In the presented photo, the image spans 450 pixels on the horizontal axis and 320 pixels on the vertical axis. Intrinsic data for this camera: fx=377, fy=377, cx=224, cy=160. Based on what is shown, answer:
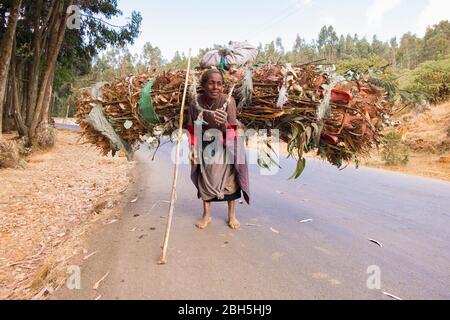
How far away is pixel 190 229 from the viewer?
369 centimetres

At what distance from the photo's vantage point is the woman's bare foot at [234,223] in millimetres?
3750

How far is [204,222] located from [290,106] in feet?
4.66

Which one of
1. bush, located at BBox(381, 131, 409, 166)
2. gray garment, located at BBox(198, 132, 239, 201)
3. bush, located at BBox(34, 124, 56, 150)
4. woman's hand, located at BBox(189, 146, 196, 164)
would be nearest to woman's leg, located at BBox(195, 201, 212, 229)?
gray garment, located at BBox(198, 132, 239, 201)

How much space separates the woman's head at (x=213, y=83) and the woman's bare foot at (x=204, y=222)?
1252mm

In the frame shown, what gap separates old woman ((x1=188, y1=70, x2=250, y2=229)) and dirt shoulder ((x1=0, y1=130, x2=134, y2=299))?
1146mm

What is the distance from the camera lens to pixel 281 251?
10.3 ft

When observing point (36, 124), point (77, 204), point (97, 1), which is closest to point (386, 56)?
point (97, 1)

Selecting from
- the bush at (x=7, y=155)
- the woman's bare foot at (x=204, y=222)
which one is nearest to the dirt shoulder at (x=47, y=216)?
the bush at (x=7, y=155)

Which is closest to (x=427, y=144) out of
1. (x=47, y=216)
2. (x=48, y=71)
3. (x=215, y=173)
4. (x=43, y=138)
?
(x=215, y=173)

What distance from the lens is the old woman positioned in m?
3.45

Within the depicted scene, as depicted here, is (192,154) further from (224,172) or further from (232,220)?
(232,220)

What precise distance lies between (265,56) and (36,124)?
937 centimetres

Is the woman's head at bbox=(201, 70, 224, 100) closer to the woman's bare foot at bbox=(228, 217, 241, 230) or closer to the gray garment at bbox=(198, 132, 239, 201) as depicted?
the gray garment at bbox=(198, 132, 239, 201)
